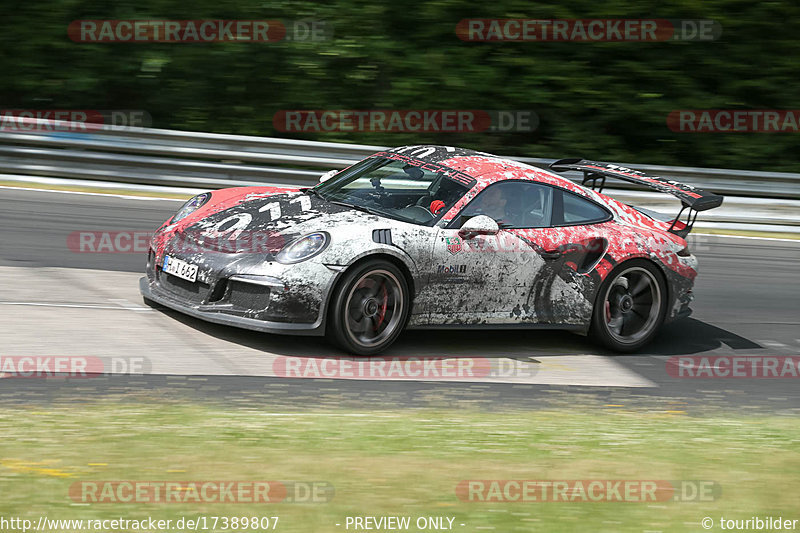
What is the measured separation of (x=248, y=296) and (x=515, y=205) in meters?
2.13

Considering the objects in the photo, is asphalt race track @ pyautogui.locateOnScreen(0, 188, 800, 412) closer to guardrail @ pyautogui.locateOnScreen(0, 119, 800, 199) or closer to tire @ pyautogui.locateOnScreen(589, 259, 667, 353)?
tire @ pyautogui.locateOnScreen(589, 259, 667, 353)

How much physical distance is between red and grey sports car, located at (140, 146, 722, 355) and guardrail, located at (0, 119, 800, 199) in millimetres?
4559

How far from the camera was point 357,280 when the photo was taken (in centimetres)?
619

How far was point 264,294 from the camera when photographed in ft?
19.8

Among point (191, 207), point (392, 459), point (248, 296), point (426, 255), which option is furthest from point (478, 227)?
point (392, 459)

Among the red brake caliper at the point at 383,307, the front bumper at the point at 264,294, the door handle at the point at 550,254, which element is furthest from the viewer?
the door handle at the point at 550,254

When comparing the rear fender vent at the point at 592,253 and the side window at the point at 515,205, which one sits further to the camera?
the rear fender vent at the point at 592,253

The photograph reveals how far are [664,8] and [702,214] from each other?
305 cm

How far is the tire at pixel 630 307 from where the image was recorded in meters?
7.23

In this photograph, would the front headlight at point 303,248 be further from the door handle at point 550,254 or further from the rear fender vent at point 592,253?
the rear fender vent at point 592,253

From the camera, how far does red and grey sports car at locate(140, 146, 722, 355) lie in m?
6.12

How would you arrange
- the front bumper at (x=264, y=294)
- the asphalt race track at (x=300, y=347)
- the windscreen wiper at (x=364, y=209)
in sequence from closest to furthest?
the asphalt race track at (x=300, y=347)
the front bumper at (x=264, y=294)
the windscreen wiper at (x=364, y=209)

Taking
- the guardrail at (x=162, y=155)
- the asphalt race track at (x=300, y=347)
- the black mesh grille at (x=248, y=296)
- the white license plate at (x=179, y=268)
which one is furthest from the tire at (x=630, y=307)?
the guardrail at (x=162, y=155)

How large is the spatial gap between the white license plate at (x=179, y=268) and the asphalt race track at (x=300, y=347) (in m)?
0.43
